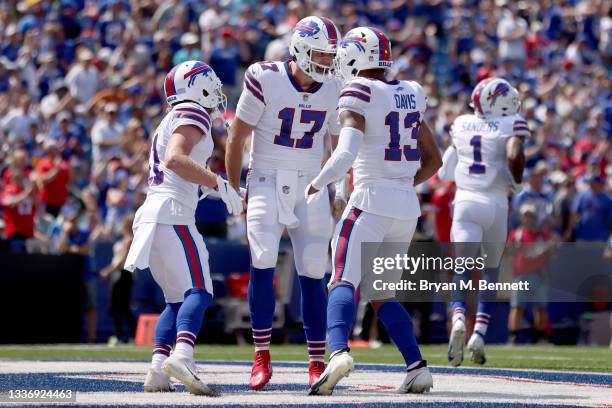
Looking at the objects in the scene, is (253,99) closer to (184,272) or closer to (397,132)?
(397,132)

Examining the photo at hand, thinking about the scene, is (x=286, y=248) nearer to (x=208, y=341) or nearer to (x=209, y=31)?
(x=208, y=341)

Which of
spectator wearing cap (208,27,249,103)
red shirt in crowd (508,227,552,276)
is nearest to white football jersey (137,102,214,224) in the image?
red shirt in crowd (508,227,552,276)

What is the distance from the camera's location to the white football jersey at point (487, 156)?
10.5m

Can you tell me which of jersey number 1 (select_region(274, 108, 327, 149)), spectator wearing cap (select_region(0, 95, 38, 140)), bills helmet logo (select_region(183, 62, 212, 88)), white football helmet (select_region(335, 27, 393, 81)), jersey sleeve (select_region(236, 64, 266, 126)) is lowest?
spectator wearing cap (select_region(0, 95, 38, 140))

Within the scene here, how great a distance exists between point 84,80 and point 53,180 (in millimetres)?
3143

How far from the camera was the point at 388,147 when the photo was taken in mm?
7324

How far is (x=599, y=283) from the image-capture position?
15.0 metres

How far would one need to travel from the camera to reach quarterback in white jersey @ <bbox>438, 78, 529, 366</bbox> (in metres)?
10.5

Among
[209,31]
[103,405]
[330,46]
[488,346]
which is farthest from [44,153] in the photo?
[103,405]

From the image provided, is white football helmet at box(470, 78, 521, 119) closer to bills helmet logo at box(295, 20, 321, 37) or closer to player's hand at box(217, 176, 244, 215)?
bills helmet logo at box(295, 20, 321, 37)

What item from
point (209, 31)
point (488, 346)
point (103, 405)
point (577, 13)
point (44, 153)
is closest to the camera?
point (103, 405)

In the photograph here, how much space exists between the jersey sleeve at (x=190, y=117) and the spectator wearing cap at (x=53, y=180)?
9138mm

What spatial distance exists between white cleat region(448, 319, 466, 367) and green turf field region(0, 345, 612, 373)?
0.42m

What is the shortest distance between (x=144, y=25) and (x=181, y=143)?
540 inches
